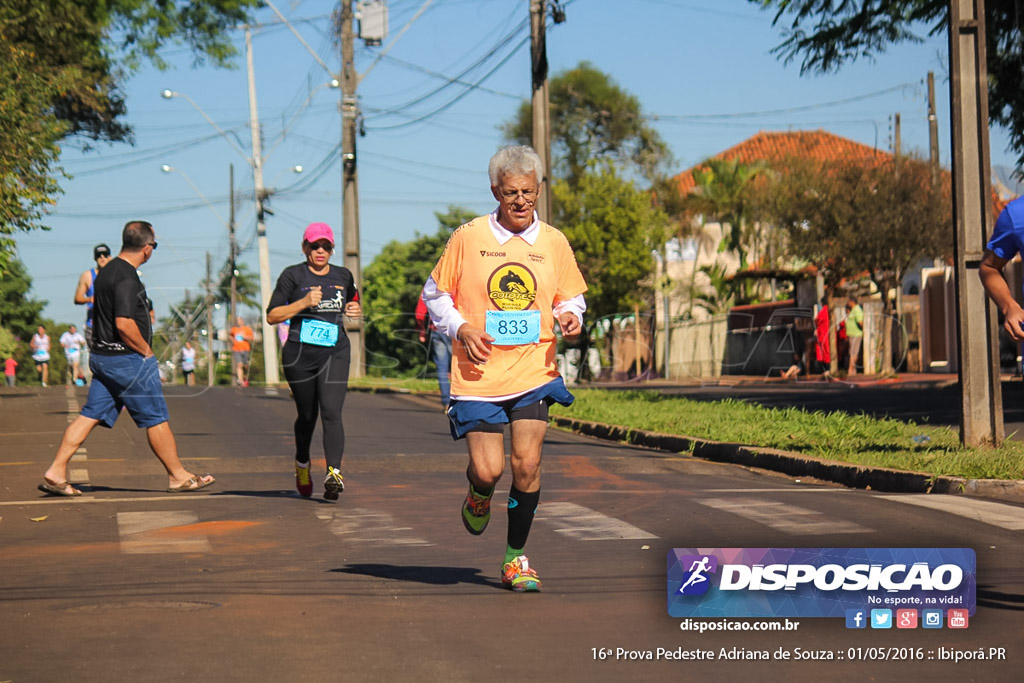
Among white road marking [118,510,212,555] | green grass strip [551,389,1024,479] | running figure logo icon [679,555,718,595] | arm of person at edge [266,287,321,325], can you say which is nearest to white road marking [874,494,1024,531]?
green grass strip [551,389,1024,479]

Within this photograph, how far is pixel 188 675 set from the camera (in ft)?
15.2

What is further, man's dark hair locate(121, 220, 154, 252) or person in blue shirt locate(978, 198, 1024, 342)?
man's dark hair locate(121, 220, 154, 252)

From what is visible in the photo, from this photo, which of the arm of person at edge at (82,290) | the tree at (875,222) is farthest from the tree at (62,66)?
the tree at (875,222)

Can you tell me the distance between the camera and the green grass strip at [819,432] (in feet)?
35.5

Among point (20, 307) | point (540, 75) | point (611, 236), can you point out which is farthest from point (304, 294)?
point (20, 307)

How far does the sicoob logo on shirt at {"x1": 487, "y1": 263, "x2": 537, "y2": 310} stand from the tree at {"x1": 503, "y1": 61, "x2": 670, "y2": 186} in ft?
201

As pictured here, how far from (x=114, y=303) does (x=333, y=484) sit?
2094 millimetres

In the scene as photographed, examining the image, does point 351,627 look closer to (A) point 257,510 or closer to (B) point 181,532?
(B) point 181,532

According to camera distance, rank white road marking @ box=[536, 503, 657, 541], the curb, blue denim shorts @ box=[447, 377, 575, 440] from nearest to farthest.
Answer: blue denim shorts @ box=[447, 377, 575, 440], white road marking @ box=[536, 503, 657, 541], the curb

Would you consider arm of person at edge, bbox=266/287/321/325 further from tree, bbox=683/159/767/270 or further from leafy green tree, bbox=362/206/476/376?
leafy green tree, bbox=362/206/476/376

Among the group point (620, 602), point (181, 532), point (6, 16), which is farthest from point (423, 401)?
point (620, 602)

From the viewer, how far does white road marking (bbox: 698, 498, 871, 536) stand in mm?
7707

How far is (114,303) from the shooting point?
9.80 meters

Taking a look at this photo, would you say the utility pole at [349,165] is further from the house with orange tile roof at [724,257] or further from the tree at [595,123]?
the tree at [595,123]
